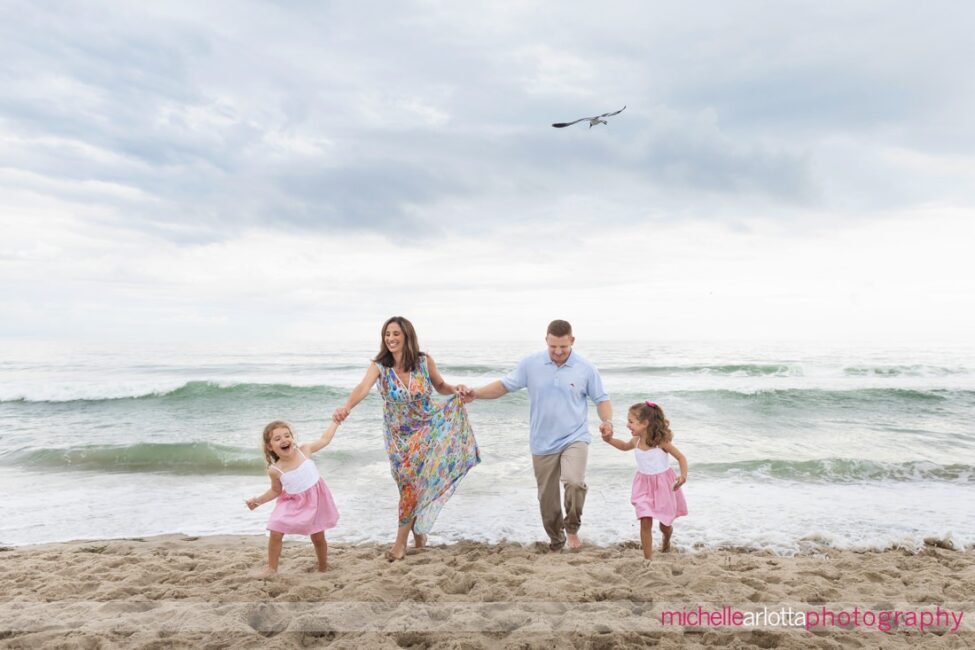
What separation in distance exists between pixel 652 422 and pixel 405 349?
224cm

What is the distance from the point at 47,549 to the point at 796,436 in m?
12.3

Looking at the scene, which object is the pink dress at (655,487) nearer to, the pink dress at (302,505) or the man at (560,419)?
the man at (560,419)

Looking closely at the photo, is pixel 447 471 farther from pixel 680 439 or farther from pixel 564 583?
pixel 680 439

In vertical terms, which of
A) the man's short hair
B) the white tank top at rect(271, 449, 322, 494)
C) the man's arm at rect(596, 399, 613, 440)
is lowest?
the white tank top at rect(271, 449, 322, 494)

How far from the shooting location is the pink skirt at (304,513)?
4844 mm

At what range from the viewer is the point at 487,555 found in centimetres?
564

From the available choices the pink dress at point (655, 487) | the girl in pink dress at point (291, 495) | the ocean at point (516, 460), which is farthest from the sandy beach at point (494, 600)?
the ocean at point (516, 460)

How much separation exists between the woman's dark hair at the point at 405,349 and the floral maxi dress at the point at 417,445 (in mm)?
59

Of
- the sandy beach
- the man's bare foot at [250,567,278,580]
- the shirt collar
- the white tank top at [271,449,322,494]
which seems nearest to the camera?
the sandy beach

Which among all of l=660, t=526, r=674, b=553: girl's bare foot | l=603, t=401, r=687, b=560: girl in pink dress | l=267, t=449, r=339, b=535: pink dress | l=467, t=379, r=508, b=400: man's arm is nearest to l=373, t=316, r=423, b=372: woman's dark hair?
l=467, t=379, r=508, b=400: man's arm

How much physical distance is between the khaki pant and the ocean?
0.55 meters

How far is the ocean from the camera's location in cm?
684

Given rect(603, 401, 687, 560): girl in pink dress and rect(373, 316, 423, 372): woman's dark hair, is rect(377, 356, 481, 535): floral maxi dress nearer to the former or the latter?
rect(373, 316, 423, 372): woman's dark hair

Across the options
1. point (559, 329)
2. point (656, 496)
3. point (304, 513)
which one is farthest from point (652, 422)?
point (304, 513)
